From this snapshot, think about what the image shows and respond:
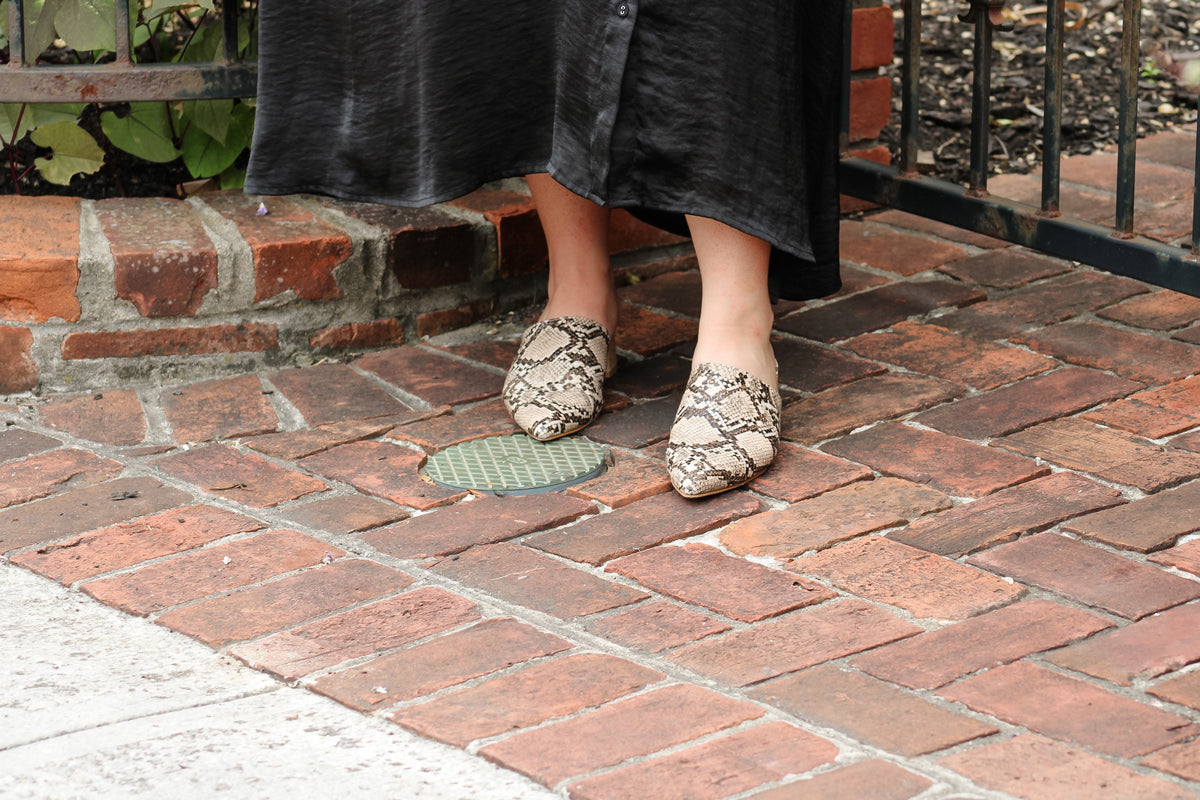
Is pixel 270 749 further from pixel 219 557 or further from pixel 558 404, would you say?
pixel 558 404

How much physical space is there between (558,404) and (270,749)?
0.85 metres

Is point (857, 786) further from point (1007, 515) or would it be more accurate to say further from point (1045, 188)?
point (1045, 188)

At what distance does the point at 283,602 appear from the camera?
1.60m

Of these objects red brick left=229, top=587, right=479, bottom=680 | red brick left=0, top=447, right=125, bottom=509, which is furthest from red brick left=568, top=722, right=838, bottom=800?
red brick left=0, top=447, right=125, bottom=509

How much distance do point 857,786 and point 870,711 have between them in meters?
0.13

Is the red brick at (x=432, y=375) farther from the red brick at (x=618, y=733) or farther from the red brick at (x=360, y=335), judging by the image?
the red brick at (x=618, y=733)

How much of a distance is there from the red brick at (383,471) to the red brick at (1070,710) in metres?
0.76

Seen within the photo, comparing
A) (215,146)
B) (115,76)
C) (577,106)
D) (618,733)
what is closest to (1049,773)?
(618,733)

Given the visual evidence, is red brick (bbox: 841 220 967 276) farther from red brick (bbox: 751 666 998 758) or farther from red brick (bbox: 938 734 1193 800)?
red brick (bbox: 938 734 1193 800)

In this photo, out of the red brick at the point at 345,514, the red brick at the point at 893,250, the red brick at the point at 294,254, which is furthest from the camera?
A: the red brick at the point at 893,250

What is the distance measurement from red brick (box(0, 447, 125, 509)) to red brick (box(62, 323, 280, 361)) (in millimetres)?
251

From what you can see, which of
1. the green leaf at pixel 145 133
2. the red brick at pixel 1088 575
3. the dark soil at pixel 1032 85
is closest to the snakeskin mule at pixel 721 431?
the red brick at pixel 1088 575

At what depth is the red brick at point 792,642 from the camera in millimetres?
1443

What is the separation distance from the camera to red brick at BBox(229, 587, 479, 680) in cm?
147
